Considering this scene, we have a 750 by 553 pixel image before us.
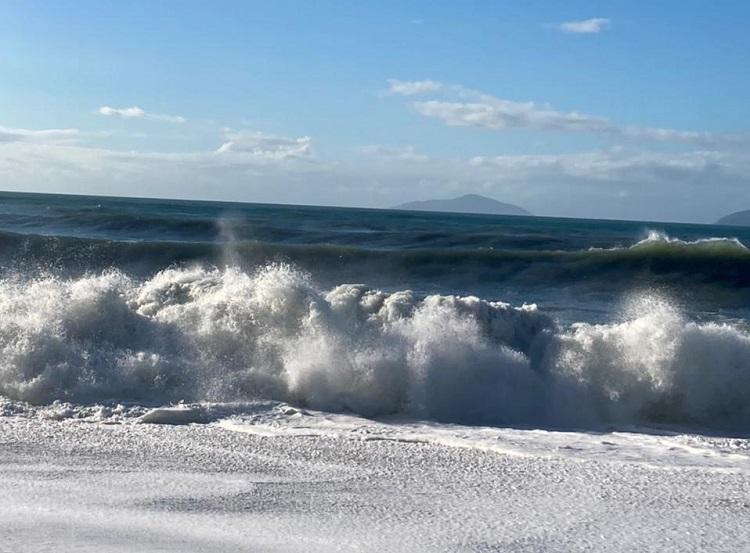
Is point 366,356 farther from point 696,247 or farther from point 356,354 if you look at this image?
point 696,247

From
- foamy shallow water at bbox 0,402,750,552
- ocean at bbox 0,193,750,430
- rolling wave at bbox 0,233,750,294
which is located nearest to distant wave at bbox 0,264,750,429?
ocean at bbox 0,193,750,430

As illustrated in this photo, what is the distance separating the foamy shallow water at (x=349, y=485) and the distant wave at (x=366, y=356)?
598mm

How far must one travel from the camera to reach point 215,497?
5.26 m

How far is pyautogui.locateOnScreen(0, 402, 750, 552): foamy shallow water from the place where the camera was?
461cm

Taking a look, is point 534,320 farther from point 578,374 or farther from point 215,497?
point 215,497

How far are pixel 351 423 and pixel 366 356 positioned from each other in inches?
46.7

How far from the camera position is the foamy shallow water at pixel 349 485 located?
182 inches

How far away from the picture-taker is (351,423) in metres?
7.55

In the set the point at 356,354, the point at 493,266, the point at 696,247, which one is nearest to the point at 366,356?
the point at 356,354

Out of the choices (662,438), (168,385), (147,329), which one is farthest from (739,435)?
(147,329)

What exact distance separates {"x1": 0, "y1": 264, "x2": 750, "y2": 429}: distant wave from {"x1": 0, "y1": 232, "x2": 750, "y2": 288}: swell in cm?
1030

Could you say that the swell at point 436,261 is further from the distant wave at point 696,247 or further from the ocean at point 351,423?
the ocean at point 351,423

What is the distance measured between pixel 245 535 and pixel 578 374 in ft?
17.0

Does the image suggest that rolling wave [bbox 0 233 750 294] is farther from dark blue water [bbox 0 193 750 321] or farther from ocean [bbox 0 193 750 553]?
ocean [bbox 0 193 750 553]
